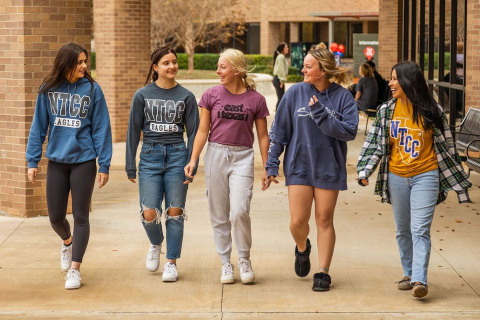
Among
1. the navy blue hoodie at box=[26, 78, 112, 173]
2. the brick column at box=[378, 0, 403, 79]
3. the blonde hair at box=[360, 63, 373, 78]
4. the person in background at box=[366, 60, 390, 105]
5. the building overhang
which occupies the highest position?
the building overhang

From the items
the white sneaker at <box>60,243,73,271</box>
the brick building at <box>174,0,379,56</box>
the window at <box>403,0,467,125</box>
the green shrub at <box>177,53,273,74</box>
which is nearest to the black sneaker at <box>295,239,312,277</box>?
the white sneaker at <box>60,243,73,271</box>

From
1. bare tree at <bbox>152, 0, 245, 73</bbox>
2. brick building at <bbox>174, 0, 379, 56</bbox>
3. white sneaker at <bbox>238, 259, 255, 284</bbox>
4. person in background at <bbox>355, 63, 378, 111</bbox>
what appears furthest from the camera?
brick building at <bbox>174, 0, 379, 56</bbox>

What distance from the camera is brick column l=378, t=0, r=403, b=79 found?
74.5 ft

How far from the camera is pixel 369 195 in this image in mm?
10672

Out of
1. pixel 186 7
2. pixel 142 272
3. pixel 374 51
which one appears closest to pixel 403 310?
pixel 142 272

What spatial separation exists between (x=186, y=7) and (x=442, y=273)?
29153mm

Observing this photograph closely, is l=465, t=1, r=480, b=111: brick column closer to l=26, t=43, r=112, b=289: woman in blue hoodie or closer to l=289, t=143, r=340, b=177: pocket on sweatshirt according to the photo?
l=289, t=143, r=340, b=177: pocket on sweatshirt

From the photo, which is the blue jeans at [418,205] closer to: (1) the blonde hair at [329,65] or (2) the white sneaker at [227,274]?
(1) the blonde hair at [329,65]

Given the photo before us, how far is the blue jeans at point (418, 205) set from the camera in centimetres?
604

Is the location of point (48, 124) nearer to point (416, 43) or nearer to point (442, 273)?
point (442, 273)

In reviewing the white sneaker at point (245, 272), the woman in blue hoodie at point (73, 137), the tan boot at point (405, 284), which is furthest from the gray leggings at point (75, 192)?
the tan boot at point (405, 284)

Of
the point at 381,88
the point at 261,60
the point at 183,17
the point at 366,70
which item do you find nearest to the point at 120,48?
the point at 366,70

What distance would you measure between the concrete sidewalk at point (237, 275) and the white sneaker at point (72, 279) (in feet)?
0.23

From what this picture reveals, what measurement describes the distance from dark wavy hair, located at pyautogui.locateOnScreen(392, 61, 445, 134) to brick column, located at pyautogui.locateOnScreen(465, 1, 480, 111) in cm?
704
